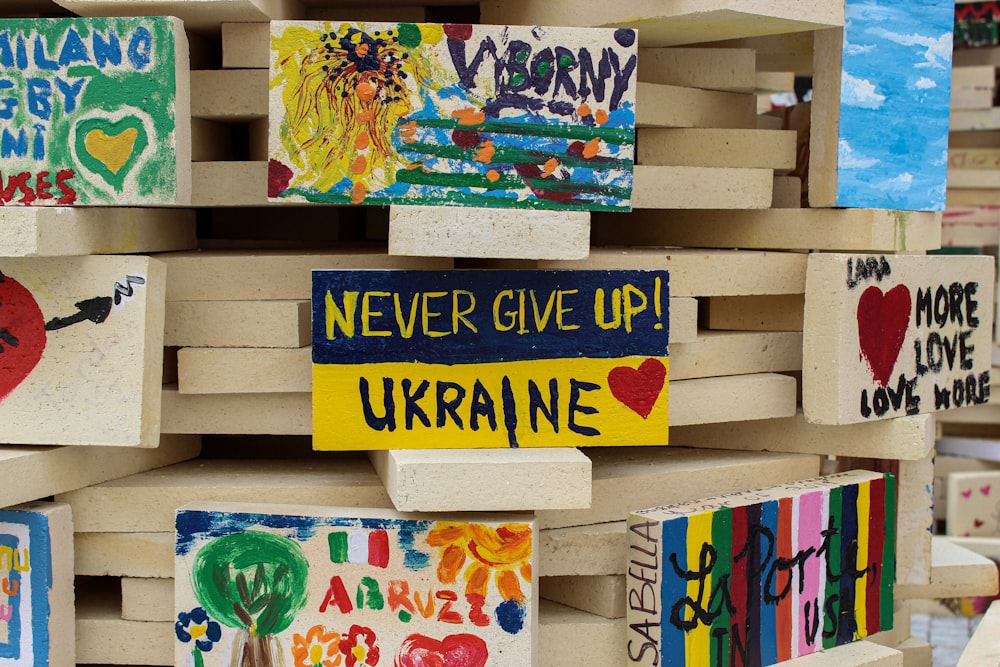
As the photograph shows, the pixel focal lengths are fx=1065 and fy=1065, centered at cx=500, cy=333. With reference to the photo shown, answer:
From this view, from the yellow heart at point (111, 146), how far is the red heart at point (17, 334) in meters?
0.36

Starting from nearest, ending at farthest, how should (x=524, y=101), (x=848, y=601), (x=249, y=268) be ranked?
(x=524, y=101) → (x=249, y=268) → (x=848, y=601)

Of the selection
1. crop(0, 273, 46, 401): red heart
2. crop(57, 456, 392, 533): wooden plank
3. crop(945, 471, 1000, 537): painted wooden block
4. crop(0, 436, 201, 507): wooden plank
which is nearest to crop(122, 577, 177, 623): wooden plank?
crop(57, 456, 392, 533): wooden plank

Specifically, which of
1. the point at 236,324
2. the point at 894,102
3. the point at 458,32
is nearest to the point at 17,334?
the point at 236,324

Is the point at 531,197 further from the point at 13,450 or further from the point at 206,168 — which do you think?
the point at 13,450

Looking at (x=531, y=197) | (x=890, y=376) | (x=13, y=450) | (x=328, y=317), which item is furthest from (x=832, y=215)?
(x=13, y=450)

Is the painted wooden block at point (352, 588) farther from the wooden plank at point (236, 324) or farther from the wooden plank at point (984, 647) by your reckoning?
the wooden plank at point (984, 647)

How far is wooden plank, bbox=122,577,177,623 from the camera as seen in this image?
247cm

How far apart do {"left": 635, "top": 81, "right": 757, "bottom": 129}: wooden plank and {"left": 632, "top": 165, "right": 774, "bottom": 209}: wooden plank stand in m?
0.15

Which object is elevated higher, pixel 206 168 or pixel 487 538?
pixel 206 168

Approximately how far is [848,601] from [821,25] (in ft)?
4.71

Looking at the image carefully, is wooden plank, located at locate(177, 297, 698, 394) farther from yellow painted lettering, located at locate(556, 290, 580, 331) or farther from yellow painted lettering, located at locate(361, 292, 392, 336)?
yellow painted lettering, located at locate(556, 290, 580, 331)

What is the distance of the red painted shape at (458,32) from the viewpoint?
2.25 m

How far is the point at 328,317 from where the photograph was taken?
91.4 inches

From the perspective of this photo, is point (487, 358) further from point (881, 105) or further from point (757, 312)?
point (881, 105)
